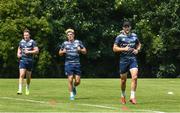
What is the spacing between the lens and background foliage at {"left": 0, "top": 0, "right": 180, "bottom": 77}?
5834 cm

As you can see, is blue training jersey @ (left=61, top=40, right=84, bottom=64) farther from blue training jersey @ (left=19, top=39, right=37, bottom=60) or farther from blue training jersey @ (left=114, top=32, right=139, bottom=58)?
blue training jersey @ (left=19, top=39, right=37, bottom=60)

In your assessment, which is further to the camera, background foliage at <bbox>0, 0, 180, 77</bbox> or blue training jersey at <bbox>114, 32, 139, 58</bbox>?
background foliage at <bbox>0, 0, 180, 77</bbox>

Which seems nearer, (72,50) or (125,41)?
(125,41)

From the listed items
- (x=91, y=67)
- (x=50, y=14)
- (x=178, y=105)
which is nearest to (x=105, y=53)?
(x=91, y=67)

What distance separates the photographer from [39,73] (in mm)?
57844

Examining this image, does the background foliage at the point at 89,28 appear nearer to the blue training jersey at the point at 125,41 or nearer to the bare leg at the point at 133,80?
the blue training jersey at the point at 125,41

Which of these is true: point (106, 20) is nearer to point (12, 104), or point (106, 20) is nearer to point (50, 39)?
point (50, 39)

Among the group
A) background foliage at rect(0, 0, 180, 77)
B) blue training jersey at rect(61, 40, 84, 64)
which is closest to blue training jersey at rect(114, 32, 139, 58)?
blue training jersey at rect(61, 40, 84, 64)

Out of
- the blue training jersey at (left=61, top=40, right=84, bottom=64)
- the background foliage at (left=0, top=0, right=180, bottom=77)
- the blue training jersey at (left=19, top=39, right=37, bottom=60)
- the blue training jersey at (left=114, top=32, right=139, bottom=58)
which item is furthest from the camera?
Answer: the background foliage at (left=0, top=0, right=180, bottom=77)

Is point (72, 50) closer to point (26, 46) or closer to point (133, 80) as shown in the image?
point (26, 46)

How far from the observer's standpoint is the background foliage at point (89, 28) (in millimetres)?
58344

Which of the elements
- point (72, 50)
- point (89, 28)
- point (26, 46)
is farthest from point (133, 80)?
point (89, 28)

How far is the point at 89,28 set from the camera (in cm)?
5966

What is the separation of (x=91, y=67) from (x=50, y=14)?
7.86 meters
